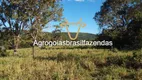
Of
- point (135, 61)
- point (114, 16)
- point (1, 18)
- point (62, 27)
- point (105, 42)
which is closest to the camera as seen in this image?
point (135, 61)

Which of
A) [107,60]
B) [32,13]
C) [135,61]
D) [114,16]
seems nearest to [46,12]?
[32,13]

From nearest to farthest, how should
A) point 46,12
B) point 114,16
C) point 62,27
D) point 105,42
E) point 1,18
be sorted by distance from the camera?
point 46,12 → point 62,27 → point 1,18 → point 105,42 → point 114,16

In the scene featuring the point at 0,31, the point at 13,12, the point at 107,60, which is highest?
the point at 13,12

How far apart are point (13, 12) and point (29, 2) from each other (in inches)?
124

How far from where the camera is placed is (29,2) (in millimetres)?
24203

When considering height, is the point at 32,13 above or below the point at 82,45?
above

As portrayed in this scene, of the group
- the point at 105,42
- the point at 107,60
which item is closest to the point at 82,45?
the point at 105,42

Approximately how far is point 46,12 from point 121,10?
68.6ft

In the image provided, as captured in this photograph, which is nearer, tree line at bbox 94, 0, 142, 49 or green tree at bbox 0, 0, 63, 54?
green tree at bbox 0, 0, 63, 54

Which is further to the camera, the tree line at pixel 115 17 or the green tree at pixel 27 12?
the tree line at pixel 115 17

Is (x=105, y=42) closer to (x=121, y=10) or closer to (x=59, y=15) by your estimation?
(x=121, y=10)

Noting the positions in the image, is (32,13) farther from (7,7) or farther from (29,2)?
(7,7)

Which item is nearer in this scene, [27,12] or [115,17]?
[27,12]

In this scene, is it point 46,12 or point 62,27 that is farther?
point 62,27
